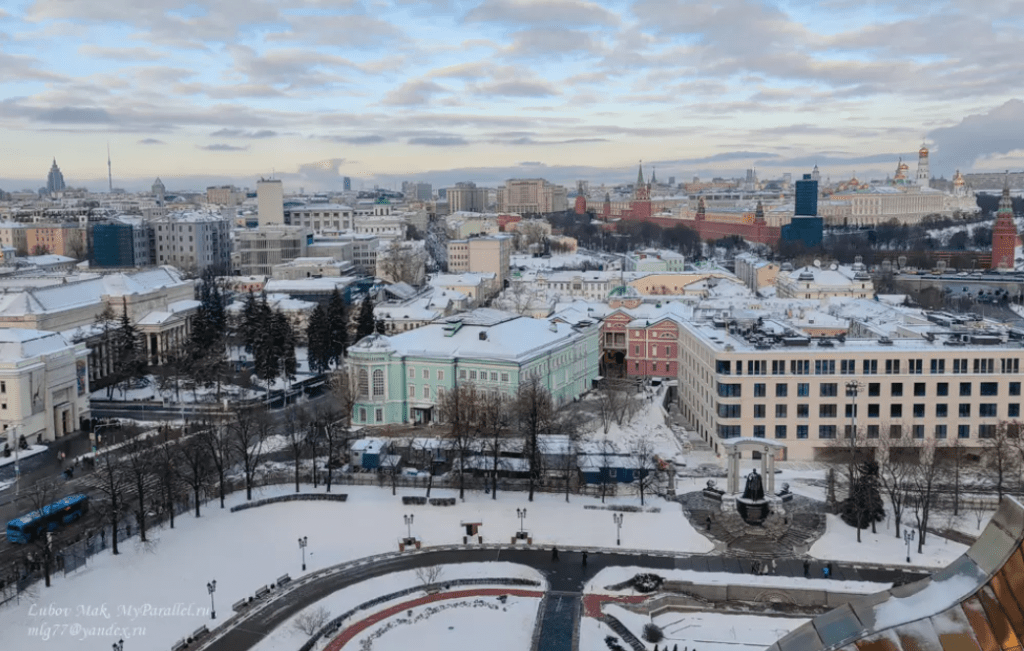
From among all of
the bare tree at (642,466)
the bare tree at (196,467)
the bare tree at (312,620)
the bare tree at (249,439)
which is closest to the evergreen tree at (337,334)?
the bare tree at (249,439)

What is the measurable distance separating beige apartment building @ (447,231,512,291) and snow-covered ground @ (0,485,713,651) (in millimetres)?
62631

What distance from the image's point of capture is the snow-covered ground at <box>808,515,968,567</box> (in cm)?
2600

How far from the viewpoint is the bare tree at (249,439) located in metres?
31.9

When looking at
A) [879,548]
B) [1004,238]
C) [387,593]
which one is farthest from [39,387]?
[1004,238]

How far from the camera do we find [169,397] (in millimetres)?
48531

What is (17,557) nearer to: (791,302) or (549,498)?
(549,498)

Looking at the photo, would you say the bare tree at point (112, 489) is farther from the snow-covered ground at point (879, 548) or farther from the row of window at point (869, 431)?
the row of window at point (869, 431)

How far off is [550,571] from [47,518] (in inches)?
609

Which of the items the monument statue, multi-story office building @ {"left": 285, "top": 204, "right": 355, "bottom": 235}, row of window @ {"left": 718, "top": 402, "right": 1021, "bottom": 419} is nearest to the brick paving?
the monument statue

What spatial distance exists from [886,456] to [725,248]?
99.5 m

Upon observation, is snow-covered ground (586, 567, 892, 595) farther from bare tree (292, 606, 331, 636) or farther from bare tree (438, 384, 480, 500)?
bare tree (438, 384, 480, 500)

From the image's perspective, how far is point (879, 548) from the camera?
26.8 meters

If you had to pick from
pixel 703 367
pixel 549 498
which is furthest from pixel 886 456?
pixel 549 498

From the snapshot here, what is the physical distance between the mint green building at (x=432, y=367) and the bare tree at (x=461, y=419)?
113 centimetres
